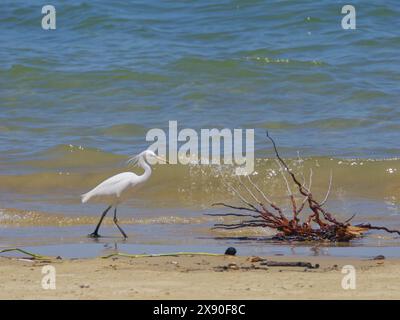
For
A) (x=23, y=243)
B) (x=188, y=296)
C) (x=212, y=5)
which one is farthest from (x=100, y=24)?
(x=188, y=296)

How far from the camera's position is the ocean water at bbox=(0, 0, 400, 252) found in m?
10.0

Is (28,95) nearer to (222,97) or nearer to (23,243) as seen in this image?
(222,97)

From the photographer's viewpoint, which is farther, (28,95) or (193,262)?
(28,95)

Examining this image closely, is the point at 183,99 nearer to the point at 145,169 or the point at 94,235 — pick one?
the point at 145,169

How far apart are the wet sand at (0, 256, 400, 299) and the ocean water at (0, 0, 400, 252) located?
1.27 meters

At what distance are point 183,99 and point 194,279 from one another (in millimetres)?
8518

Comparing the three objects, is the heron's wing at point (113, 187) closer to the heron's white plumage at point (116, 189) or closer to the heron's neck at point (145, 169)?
the heron's white plumage at point (116, 189)

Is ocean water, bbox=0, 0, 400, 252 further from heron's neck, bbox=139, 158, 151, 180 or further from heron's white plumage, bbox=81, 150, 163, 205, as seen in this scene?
heron's neck, bbox=139, 158, 151, 180

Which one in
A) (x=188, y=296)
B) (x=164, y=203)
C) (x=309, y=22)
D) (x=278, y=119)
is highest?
(x=309, y=22)

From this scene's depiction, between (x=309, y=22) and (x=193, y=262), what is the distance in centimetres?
1188

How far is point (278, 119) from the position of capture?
42.8ft

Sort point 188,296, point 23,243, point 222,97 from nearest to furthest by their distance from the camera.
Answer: point 188,296, point 23,243, point 222,97

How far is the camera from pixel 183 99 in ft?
46.8

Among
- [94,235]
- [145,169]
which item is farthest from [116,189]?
[94,235]
